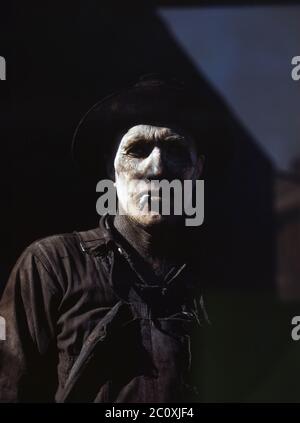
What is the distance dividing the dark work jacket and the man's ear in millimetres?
664

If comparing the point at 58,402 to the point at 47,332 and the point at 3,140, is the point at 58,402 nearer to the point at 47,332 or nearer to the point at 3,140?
the point at 47,332

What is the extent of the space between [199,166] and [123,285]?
0.77 m

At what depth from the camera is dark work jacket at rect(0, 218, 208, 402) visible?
3.70 meters

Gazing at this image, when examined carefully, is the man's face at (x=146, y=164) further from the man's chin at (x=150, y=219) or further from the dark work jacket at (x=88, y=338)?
the dark work jacket at (x=88, y=338)

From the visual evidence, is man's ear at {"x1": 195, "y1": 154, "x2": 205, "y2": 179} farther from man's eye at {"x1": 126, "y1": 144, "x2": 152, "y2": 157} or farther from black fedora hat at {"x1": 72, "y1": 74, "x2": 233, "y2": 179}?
man's eye at {"x1": 126, "y1": 144, "x2": 152, "y2": 157}

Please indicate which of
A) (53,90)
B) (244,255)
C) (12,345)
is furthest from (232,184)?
(12,345)

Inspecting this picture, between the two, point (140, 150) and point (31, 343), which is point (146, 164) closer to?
point (140, 150)

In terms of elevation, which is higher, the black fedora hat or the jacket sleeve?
the black fedora hat

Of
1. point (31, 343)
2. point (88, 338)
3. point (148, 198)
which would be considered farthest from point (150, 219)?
point (31, 343)

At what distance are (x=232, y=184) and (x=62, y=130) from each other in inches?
39.3

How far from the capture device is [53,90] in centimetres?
412

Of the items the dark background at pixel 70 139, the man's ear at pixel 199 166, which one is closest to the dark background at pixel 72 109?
the dark background at pixel 70 139

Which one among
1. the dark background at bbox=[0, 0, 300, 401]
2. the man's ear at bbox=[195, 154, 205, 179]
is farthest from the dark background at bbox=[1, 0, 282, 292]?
the man's ear at bbox=[195, 154, 205, 179]

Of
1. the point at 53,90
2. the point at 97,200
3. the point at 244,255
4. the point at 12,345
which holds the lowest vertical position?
the point at 12,345
